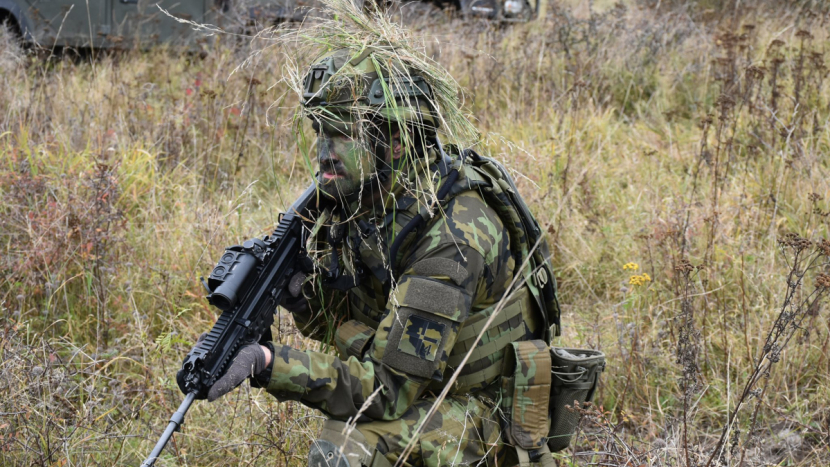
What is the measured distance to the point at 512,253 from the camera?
265 centimetres

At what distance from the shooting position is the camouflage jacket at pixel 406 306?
2277 millimetres

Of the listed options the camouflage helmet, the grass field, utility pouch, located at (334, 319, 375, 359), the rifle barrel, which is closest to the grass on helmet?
the camouflage helmet

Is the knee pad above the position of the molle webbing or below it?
below

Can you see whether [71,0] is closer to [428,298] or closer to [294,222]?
[294,222]

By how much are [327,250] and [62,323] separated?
1710 millimetres

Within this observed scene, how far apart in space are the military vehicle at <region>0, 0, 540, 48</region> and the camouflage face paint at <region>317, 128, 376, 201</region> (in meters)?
3.93

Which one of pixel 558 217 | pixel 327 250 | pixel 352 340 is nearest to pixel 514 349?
pixel 352 340

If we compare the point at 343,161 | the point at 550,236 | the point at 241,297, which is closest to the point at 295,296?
the point at 241,297

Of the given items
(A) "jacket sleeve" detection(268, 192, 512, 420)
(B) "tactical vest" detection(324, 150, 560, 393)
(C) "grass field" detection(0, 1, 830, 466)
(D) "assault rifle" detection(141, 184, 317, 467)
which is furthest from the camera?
(C) "grass field" detection(0, 1, 830, 466)

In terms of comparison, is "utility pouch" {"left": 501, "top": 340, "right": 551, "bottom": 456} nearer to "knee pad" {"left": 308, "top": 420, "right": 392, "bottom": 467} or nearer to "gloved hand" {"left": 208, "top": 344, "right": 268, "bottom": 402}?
"knee pad" {"left": 308, "top": 420, "right": 392, "bottom": 467}

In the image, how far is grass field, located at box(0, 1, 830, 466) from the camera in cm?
290

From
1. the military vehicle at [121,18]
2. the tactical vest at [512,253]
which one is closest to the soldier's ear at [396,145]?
the tactical vest at [512,253]

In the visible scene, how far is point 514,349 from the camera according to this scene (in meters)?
2.57

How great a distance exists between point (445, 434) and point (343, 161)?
96 cm
